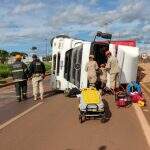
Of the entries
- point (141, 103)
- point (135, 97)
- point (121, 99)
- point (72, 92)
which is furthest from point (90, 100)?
point (72, 92)

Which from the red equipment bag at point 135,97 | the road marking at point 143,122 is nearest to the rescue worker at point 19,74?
the red equipment bag at point 135,97

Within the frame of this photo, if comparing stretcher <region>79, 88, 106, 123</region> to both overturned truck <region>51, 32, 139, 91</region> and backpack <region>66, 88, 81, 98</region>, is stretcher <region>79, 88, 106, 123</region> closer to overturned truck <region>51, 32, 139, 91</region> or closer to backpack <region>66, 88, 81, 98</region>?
overturned truck <region>51, 32, 139, 91</region>

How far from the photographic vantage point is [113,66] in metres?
18.9

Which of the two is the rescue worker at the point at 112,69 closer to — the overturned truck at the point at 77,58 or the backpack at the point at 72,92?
the overturned truck at the point at 77,58

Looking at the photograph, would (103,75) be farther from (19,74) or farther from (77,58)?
(19,74)

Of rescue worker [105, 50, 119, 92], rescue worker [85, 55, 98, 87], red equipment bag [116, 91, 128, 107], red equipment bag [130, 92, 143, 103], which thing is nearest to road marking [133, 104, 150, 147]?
red equipment bag [116, 91, 128, 107]

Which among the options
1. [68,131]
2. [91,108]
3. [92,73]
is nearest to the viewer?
[68,131]

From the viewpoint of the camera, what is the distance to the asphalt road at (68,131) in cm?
1000

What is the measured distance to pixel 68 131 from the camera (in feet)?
38.7

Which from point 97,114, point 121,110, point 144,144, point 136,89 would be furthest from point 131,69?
point 144,144

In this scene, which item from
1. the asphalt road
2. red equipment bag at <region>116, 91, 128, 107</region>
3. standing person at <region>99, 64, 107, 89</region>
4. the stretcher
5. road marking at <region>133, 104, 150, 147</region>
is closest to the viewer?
the asphalt road

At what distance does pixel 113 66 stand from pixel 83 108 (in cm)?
607

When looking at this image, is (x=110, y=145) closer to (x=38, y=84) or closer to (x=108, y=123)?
(x=108, y=123)

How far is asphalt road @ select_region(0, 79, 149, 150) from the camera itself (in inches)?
394
